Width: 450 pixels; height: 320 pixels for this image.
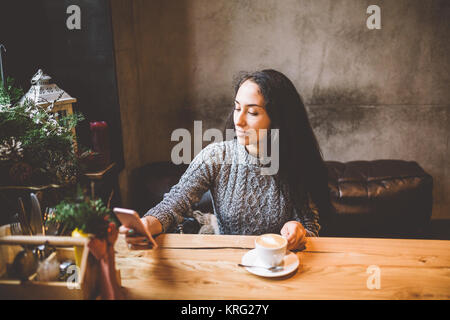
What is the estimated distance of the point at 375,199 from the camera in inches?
113

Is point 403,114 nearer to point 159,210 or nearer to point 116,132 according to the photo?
point 116,132

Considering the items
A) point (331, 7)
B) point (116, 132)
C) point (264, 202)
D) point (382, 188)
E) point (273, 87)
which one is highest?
point (331, 7)

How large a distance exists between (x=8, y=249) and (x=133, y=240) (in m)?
0.35

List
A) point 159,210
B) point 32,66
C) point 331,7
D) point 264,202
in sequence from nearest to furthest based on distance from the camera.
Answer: point 159,210 → point 264,202 → point 32,66 → point 331,7

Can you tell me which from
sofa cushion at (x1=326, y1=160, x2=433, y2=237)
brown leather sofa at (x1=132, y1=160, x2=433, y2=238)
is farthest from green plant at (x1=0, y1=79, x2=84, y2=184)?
sofa cushion at (x1=326, y1=160, x2=433, y2=237)

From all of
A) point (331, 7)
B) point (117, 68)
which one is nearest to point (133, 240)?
point (117, 68)

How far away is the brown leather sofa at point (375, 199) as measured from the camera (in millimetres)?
2887

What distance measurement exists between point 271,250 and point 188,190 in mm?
611

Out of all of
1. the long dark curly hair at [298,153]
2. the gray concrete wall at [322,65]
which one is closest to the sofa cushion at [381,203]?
the gray concrete wall at [322,65]

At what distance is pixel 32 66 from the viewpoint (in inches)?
88.6

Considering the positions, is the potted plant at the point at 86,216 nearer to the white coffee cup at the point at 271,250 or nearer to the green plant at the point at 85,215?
the green plant at the point at 85,215

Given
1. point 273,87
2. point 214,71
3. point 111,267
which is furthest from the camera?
point 214,71

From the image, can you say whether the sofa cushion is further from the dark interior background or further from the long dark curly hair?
the dark interior background
